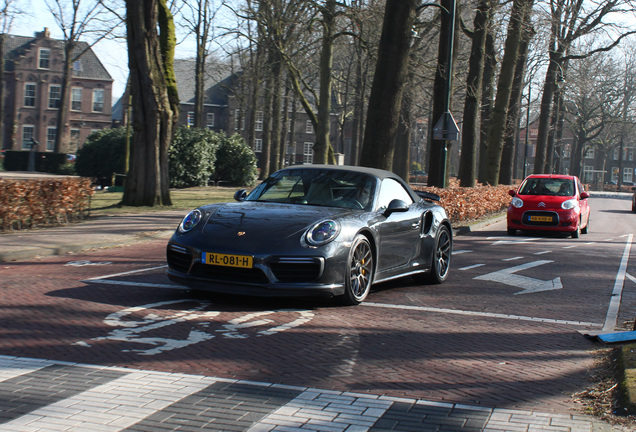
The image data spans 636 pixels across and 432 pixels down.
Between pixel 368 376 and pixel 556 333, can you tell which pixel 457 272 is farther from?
pixel 368 376

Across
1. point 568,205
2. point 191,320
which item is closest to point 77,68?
point 568,205

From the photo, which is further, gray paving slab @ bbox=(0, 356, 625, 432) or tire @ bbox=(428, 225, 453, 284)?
tire @ bbox=(428, 225, 453, 284)

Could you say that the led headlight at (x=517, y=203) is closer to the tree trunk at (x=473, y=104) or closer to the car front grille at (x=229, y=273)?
the tree trunk at (x=473, y=104)

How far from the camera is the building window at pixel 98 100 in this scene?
68875 millimetres

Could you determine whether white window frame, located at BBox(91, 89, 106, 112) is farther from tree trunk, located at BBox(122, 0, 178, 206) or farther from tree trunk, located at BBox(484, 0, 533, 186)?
tree trunk, located at BBox(122, 0, 178, 206)

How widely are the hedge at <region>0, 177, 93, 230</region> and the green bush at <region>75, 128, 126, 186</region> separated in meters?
19.1

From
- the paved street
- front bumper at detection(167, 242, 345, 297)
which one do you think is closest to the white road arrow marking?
the paved street

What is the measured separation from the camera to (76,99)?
68.1m

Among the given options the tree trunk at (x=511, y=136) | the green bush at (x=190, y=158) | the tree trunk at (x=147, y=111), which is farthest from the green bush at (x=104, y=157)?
the tree trunk at (x=511, y=136)

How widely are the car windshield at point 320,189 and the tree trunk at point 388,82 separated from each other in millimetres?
8213

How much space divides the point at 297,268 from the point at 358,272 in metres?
0.83

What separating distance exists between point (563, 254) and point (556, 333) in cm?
768

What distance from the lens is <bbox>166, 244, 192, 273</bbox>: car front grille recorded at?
7.21 m

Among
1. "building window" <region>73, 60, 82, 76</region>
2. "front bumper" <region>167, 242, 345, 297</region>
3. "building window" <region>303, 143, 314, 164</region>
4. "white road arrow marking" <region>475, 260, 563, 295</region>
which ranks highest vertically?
"building window" <region>73, 60, 82, 76</region>
